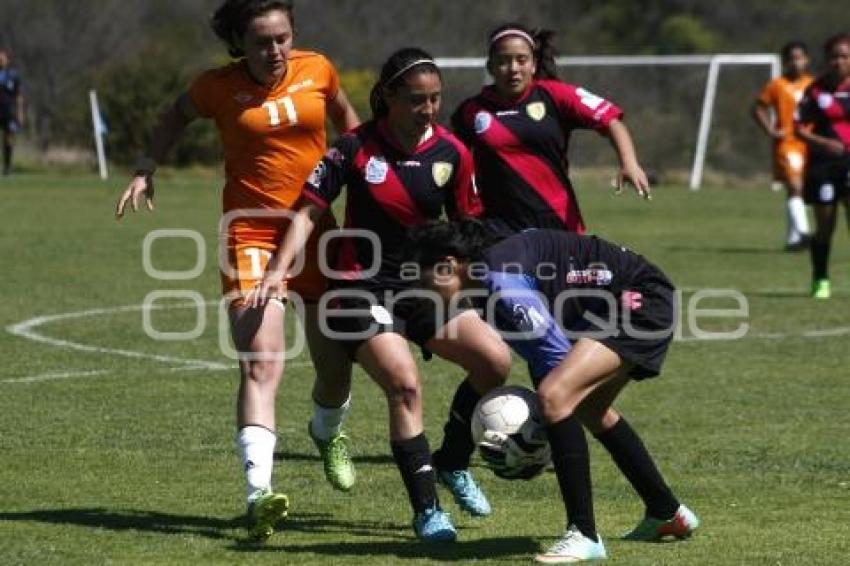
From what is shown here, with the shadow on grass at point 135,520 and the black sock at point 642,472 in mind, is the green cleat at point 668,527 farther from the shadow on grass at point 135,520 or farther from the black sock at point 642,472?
the shadow on grass at point 135,520

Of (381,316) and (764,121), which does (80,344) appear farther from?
(764,121)

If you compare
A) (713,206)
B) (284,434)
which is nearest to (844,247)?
(713,206)

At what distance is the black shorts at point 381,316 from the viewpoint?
7180 millimetres

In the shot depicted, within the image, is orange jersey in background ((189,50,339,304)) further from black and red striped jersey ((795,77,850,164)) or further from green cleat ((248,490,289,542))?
black and red striped jersey ((795,77,850,164))

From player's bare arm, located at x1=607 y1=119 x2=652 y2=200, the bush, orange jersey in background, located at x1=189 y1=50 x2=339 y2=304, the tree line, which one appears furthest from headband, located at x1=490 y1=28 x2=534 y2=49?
the bush

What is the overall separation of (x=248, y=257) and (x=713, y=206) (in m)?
21.4

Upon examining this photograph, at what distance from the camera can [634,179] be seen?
8.02m

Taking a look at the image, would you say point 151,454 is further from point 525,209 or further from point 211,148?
point 211,148

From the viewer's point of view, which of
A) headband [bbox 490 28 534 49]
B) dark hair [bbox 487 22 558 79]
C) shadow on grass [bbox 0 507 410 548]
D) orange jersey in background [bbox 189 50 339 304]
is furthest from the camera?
dark hair [bbox 487 22 558 79]

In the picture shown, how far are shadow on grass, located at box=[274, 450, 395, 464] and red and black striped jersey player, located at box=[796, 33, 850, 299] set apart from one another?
762 centimetres

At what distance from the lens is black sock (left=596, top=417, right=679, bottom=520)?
7.09m

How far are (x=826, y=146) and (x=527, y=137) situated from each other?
7951 millimetres

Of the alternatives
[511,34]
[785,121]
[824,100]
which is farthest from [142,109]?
[511,34]

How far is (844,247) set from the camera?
859 inches
